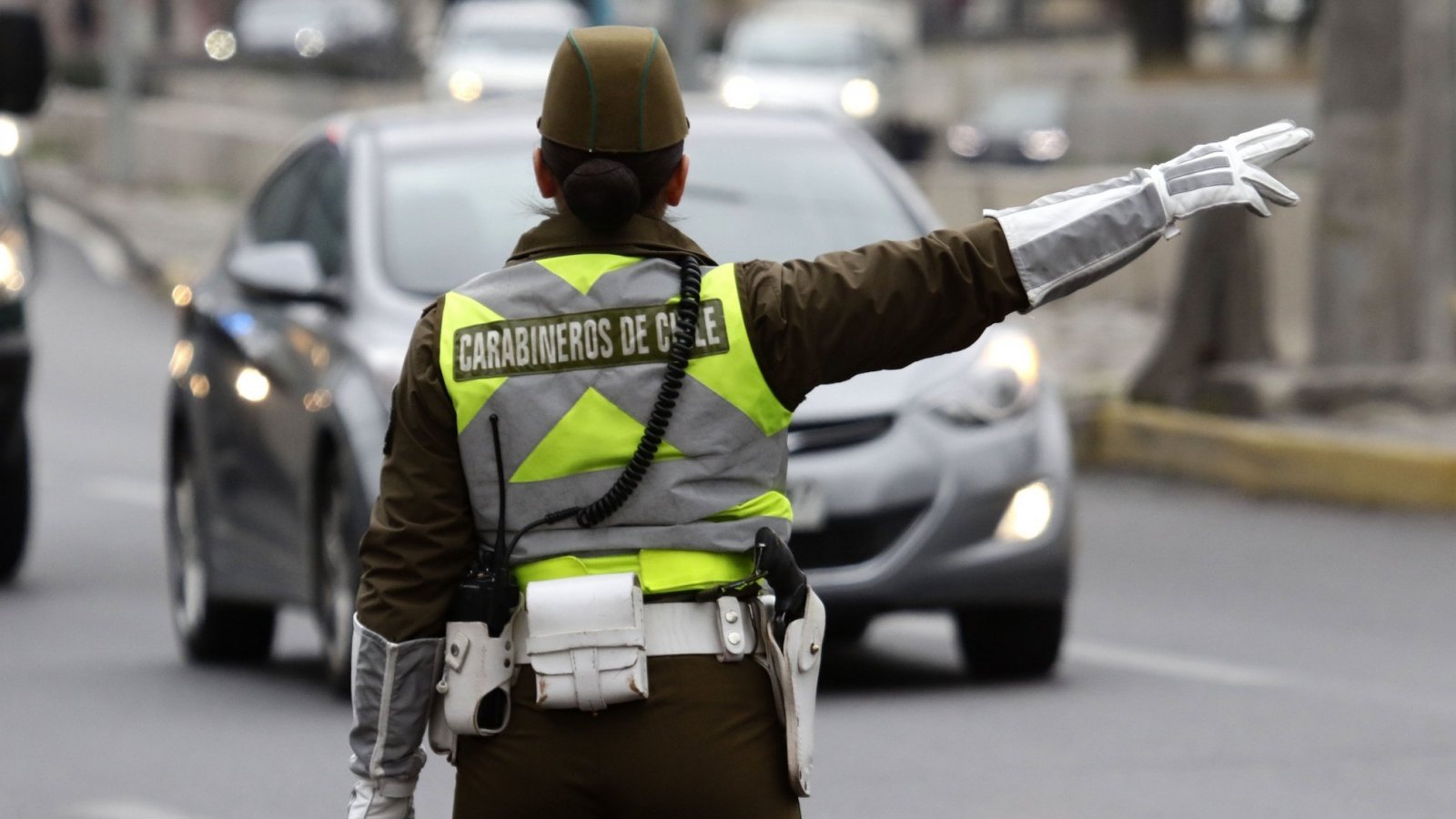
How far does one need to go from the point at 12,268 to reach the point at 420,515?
24.6 ft

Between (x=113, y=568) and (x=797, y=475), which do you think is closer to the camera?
(x=797, y=475)

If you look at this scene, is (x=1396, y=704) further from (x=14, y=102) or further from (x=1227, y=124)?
(x=1227, y=124)

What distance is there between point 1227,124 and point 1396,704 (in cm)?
3059

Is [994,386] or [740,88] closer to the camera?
[994,386]

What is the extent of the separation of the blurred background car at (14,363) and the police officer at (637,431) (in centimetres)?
739

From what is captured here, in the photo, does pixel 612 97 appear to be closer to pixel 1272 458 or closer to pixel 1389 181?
pixel 1272 458

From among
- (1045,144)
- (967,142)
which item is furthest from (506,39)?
(1045,144)

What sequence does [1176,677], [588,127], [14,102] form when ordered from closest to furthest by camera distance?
[588,127] → [1176,677] → [14,102]

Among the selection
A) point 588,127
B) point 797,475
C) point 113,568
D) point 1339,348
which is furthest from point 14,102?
point 588,127

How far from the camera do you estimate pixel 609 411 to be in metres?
3.54

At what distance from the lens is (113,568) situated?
11.9 m

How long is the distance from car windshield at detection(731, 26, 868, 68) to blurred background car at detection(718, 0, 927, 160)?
0.01 meters

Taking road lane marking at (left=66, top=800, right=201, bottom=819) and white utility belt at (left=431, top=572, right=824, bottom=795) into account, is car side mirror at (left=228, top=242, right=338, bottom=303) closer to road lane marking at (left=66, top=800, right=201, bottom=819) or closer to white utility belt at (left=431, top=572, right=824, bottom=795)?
road lane marking at (left=66, top=800, right=201, bottom=819)

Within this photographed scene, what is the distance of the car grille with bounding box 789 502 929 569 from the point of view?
8055mm
